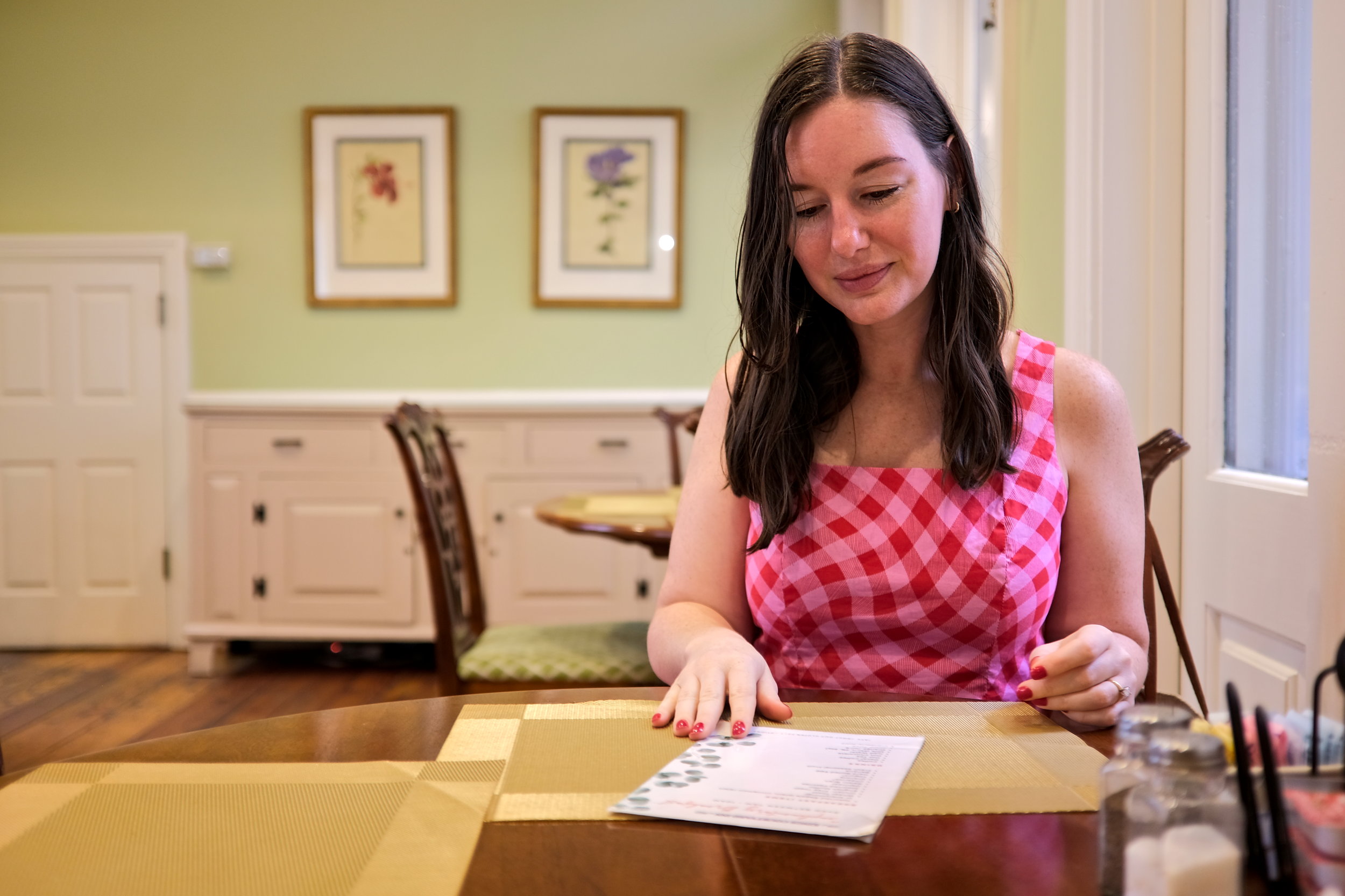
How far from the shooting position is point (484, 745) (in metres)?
0.88

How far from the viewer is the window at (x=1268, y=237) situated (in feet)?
5.01

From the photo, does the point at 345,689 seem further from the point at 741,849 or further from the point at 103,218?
the point at 741,849

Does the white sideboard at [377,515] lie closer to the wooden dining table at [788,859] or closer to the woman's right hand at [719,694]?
the woman's right hand at [719,694]

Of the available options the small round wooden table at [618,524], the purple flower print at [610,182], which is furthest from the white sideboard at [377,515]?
the small round wooden table at [618,524]

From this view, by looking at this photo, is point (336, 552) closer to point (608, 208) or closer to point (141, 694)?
point (141, 694)

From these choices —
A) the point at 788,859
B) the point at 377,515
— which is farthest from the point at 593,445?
the point at 788,859

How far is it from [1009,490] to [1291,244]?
639 millimetres

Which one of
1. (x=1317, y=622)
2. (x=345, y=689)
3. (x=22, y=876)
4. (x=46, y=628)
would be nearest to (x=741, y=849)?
(x=22, y=876)

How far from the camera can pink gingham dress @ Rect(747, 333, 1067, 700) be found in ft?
4.08

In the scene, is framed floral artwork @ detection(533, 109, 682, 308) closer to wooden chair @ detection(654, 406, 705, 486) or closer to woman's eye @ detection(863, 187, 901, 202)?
wooden chair @ detection(654, 406, 705, 486)

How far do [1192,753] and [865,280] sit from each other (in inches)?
31.0

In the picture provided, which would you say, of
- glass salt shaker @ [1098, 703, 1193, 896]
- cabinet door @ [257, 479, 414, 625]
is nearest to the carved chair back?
cabinet door @ [257, 479, 414, 625]

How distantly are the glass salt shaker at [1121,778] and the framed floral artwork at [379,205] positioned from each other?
14.1 ft

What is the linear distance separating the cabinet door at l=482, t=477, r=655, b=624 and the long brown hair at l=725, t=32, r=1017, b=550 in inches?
109
